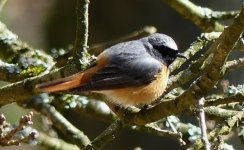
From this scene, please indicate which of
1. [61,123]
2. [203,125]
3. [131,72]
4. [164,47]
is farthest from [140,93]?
[203,125]

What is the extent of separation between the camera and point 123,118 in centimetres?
311

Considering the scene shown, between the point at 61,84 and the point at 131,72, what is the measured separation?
66 cm

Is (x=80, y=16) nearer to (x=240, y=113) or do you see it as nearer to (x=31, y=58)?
(x=31, y=58)

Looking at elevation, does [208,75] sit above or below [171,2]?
below

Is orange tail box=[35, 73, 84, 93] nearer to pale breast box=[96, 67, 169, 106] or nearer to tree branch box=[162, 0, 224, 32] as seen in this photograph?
pale breast box=[96, 67, 169, 106]

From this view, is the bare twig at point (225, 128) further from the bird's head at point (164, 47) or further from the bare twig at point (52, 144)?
the bare twig at point (52, 144)

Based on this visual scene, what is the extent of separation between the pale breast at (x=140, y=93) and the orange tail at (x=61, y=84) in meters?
0.28

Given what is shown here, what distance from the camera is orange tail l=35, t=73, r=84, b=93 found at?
9.66 feet

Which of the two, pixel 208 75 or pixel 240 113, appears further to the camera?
pixel 240 113

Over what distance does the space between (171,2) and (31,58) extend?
3.63ft

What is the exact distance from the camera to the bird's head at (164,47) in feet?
12.3

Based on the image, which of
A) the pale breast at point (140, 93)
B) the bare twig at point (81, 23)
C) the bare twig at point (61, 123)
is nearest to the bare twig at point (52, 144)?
the bare twig at point (61, 123)

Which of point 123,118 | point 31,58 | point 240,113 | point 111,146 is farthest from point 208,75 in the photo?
point 111,146

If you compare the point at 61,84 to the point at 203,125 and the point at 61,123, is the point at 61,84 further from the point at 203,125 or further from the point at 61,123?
the point at 203,125
